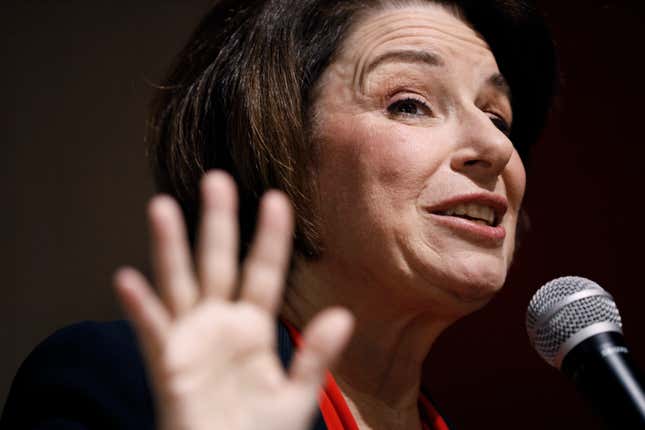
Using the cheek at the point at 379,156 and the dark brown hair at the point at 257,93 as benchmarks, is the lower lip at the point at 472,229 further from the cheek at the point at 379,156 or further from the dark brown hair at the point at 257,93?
the dark brown hair at the point at 257,93

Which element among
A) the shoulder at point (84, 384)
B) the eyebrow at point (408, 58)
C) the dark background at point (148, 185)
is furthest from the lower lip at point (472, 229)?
the dark background at point (148, 185)

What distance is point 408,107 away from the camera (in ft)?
3.98

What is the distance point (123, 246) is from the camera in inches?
70.6

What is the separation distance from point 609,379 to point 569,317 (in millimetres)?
114

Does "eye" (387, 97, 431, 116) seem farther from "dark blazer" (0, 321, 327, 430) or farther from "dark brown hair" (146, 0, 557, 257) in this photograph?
"dark blazer" (0, 321, 327, 430)

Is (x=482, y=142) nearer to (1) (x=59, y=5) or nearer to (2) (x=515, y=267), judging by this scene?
(2) (x=515, y=267)

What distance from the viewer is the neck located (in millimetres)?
1185

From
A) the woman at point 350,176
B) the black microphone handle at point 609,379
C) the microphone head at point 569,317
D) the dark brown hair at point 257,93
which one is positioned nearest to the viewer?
the black microphone handle at point 609,379

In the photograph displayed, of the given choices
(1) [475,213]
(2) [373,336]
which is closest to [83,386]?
(2) [373,336]

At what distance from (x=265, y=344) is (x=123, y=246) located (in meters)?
1.23

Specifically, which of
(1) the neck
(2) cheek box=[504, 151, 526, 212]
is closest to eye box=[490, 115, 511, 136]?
Result: (2) cheek box=[504, 151, 526, 212]

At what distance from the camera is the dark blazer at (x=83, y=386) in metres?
0.90

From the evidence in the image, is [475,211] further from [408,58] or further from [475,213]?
[408,58]

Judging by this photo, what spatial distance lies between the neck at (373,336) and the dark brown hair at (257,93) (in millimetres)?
71
